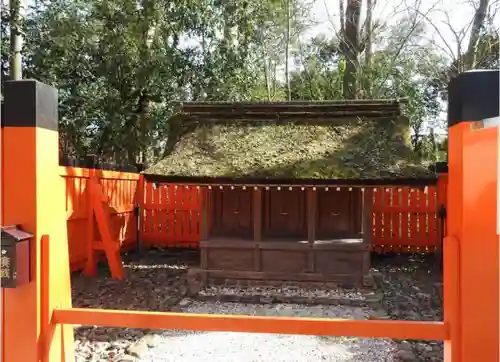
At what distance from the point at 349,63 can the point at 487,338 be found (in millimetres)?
12489

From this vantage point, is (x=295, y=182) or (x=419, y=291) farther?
(x=419, y=291)

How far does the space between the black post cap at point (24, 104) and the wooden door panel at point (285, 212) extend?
5558 millimetres

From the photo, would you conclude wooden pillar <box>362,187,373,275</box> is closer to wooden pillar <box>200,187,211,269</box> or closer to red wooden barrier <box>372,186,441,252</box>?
wooden pillar <box>200,187,211,269</box>

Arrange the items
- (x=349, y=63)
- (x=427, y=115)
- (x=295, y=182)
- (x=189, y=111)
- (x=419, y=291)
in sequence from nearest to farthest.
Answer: (x=295, y=182) → (x=419, y=291) → (x=189, y=111) → (x=349, y=63) → (x=427, y=115)

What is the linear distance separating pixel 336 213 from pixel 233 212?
66.9 inches

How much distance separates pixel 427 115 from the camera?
17234mm

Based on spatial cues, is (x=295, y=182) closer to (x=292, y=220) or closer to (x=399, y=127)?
(x=292, y=220)

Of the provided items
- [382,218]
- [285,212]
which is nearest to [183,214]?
[285,212]

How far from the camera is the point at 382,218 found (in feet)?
31.9

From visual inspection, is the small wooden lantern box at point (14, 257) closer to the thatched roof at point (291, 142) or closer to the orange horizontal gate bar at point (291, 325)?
the orange horizontal gate bar at point (291, 325)

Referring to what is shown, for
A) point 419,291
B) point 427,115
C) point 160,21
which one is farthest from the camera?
point 427,115

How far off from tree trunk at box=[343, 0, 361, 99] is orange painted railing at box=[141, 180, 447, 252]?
4222mm

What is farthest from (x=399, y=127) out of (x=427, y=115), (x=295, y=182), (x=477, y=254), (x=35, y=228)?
(x=427, y=115)

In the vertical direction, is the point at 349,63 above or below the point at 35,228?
above
